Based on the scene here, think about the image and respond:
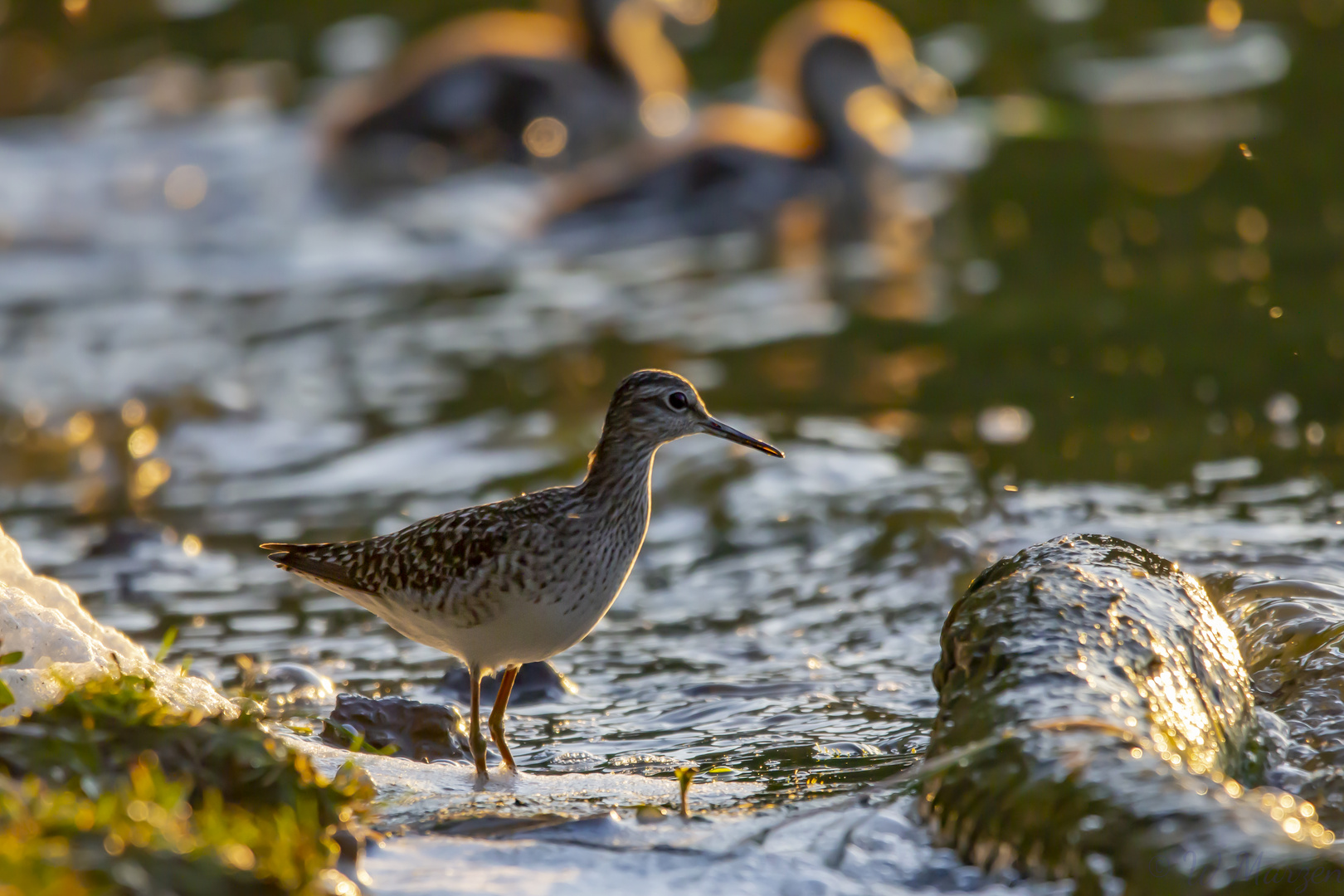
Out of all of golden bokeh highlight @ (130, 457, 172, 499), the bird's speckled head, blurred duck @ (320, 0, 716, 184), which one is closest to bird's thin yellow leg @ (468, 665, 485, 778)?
the bird's speckled head

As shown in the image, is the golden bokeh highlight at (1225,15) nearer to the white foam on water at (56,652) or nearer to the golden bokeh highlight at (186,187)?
the golden bokeh highlight at (186,187)

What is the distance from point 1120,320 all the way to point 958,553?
4683 mm

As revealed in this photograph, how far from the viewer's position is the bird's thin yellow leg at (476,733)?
5102 mm

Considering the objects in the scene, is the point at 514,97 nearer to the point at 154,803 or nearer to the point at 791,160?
the point at 791,160

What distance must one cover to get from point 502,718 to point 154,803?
2.20 meters

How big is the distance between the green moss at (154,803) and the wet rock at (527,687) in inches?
79.1

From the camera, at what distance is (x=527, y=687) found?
251 inches

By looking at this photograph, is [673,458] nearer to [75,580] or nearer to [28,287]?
[75,580]

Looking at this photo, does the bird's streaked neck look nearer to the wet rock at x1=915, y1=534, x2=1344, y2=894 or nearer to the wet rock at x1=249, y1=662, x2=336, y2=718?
the wet rock at x1=915, y1=534, x2=1344, y2=894

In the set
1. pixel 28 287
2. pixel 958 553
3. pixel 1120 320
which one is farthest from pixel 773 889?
pixel 28 287

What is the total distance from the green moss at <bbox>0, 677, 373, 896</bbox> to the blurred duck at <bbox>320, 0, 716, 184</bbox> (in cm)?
1383

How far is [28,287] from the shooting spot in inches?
574

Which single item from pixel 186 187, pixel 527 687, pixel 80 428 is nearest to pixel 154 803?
pixel 527 687

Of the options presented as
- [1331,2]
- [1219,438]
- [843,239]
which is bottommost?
[1219,438]
